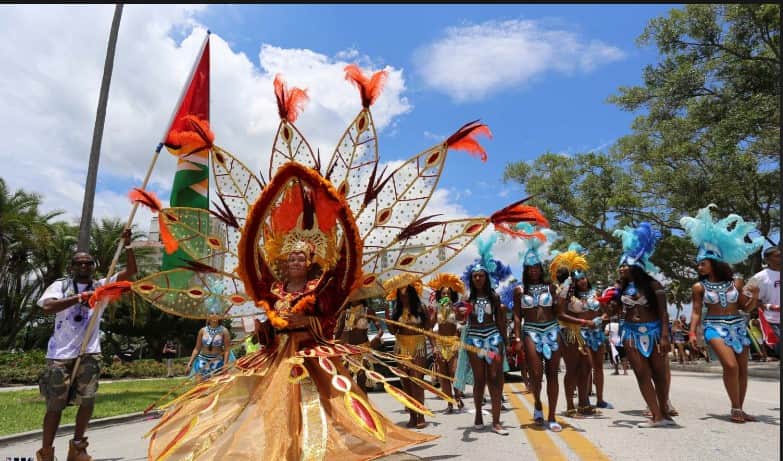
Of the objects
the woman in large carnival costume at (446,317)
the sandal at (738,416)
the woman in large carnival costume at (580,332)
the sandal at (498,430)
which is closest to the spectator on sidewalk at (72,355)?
the sandal at (498,430)

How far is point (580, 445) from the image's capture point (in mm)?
5355

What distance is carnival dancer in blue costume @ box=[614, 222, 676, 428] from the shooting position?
6387 millimetres

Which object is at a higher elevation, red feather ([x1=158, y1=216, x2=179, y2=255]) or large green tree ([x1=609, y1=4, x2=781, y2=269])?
large green tree ([x1=609, y1=4, x2=781, y2=269])

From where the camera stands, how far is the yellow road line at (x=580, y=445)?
480 cm

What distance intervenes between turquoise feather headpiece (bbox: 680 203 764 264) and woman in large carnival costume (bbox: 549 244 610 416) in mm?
1776

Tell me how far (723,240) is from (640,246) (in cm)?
101

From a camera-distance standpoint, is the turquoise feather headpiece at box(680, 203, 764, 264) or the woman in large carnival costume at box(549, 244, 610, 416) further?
the woman in large carnival costume at box(549, 244, 610, 416)

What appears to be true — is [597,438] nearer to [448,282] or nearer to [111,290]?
[448,282]

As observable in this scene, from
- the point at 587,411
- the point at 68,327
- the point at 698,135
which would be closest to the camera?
the point at 68,327

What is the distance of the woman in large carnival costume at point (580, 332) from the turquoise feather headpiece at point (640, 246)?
3.38 feet

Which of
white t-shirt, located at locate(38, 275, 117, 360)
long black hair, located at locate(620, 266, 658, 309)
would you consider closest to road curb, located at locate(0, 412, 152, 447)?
white t-shirt, located at locate(38, 275, 117, 360)

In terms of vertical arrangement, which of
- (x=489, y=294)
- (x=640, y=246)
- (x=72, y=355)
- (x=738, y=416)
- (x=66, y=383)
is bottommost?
(x=738, y=416)

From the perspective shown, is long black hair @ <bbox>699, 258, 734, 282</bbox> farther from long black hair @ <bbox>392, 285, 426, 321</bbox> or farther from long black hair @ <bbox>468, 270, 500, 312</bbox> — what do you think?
long black hair @ <bbox>392, 285, 426, 321</bbox>

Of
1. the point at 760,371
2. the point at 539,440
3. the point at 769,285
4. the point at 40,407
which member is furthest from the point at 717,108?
the point at 40,407
